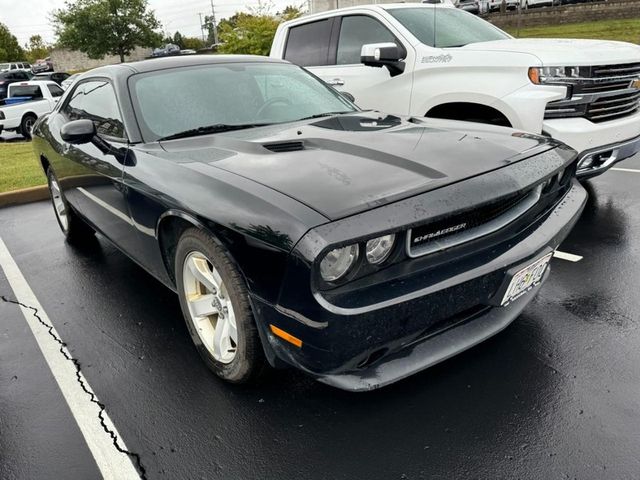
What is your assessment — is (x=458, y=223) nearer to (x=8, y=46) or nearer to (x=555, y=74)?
(x=555, y=74)

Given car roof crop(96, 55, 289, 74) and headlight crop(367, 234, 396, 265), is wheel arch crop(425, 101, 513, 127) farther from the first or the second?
headlight crop(367, 234, 396, 265)

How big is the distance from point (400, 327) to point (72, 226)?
374 centimetres

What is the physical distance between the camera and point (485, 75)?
4.25 metres

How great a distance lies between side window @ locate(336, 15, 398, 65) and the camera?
17.1 feet

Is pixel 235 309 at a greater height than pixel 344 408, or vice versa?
pixel 235 309

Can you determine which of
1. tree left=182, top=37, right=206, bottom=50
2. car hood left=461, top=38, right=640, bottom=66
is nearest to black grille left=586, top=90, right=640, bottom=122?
car hood left=461, top=38, right=640, bottom=66

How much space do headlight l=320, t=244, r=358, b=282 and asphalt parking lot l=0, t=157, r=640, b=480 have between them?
77 centimetres

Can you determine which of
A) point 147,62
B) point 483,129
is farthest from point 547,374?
point 147,62

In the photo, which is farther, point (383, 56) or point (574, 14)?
point (574, 14)

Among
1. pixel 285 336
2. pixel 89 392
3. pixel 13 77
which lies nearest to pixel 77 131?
pixel 89 392

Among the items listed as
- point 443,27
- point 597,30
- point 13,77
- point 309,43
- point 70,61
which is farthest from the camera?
point 70,61

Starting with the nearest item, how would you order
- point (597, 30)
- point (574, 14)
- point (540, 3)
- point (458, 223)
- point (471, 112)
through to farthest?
1. point (458, 223)
2. point (471, 112)
3. point (597, 30)
4. point (574, 14)
5. point (540, 3)

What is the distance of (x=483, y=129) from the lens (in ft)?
9.55

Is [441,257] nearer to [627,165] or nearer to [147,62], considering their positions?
[147,62]
